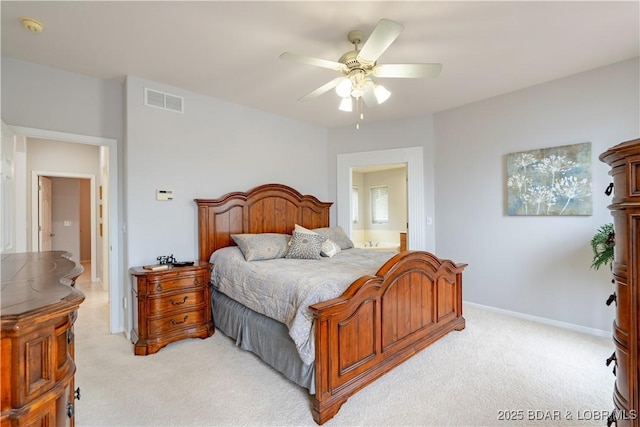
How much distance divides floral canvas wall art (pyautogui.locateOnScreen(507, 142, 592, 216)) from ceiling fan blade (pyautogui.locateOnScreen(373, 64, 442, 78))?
2.10 m

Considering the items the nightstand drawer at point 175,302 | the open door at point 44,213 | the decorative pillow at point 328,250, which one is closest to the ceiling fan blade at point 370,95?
the decorative pillow at point 328,250

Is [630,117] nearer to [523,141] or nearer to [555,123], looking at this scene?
[555,123]

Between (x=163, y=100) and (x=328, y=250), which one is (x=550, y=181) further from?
(x=163, y=100)

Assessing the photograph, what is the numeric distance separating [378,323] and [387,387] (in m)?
0.46

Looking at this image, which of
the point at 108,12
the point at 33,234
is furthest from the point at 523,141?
the point at 33,234

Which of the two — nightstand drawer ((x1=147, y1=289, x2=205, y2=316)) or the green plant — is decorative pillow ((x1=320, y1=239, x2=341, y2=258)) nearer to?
nightstand drawer ((x1=147, y1=289, x2=205, y2=316))

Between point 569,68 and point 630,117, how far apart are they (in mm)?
745

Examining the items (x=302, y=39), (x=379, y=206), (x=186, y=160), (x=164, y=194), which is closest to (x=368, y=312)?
(x=302, y=39)

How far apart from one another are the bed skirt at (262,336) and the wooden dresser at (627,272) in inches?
60.3

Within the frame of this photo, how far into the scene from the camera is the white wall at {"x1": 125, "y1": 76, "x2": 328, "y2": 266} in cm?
314

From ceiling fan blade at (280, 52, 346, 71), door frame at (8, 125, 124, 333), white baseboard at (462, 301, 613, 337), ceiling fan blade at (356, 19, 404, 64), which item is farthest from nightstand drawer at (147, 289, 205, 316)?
white baseboard at (462, 301, 613, 337)

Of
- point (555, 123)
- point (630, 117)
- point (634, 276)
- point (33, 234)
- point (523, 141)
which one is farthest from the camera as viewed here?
point (33, 234)

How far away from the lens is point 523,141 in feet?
11.6

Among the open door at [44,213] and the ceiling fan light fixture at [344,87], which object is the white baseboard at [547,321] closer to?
the ceiling fan light fixture at [344,87]
